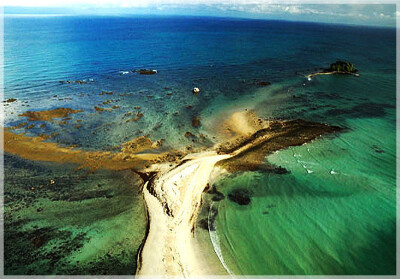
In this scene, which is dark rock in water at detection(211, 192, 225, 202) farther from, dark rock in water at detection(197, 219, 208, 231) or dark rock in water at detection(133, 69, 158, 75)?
dark rock in water at detection(133, 69, 158, 75)

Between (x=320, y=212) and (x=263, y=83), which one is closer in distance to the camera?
(x=320, y=212)

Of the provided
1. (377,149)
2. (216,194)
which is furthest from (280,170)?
A: (377,149)

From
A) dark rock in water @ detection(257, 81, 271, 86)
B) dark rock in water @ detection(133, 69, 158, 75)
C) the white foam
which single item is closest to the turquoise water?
the white foam

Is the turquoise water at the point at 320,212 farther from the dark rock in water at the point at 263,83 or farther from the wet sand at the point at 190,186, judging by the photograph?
the dark rock in water at the point at 263,83

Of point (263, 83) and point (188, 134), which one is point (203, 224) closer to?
point (188, 134)

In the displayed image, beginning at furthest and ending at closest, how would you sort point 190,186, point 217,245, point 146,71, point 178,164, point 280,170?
point 146,71 → point 178,164 → point 280,170 → point 190,186 → point 217,245

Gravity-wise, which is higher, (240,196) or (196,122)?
(196,122)

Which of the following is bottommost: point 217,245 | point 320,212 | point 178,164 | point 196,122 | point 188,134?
point 217,245

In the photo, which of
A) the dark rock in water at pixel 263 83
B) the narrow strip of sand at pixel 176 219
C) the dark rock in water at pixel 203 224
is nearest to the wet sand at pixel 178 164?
the narrow strip of sand at pixel 176 219

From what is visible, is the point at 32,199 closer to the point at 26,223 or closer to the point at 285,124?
the point at 26,223
